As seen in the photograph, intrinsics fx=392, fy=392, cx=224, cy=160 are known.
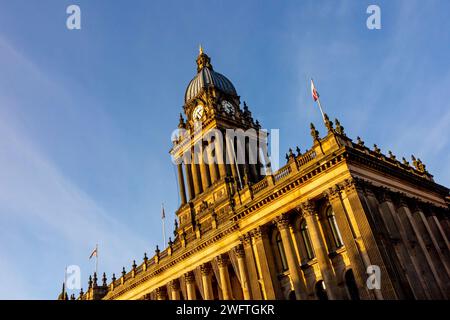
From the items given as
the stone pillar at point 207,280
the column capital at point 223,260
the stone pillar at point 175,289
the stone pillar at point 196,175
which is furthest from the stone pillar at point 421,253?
the stone pillar at point 196,175

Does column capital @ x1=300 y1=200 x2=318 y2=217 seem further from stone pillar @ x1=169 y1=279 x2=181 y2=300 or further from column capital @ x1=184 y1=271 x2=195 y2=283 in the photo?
stone pillar @ x1=169 y1=279 x2=181 y2=300

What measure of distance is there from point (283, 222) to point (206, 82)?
1484 inches

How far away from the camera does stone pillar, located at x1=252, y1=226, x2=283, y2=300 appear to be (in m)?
35.1

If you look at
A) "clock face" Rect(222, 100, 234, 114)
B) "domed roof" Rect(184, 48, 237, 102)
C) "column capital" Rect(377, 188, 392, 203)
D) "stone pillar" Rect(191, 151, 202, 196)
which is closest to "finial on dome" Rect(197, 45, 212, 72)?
"domed roof" Rect(184, 48, 237, 102)

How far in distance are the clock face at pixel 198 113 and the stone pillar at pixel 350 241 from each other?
35.2m

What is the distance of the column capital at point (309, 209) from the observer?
33656 millimetres

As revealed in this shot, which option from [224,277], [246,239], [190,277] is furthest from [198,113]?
[224,277]

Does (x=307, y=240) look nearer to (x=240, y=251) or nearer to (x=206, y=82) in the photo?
(x=240, y=251)

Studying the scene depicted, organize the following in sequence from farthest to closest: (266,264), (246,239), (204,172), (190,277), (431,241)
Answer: (204,172)
(190,277)
(246,239)
(431,241)
(266,264)

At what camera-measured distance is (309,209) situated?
111 ft

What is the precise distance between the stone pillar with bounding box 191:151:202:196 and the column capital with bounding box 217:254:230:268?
19.4 metres

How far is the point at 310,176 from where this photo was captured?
34156mm

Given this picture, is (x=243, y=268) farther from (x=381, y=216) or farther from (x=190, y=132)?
(x=190, y=132)
